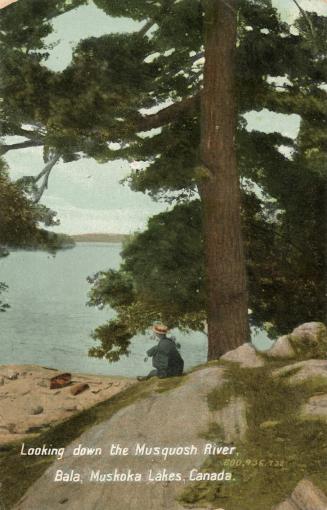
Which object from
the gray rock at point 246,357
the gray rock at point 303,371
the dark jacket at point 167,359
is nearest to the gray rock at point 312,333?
the gray rock at point 303,371

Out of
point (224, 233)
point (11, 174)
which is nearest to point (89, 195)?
point (11, 174)

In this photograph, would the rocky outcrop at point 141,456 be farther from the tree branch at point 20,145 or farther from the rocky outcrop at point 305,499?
the tree branch at point 20,145

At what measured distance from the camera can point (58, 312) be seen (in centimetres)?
734

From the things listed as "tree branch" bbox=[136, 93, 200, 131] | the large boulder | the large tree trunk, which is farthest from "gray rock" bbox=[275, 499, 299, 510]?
"tree branch" bbox=[136, 93, 200, 131]

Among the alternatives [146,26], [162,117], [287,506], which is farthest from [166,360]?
[146,26]

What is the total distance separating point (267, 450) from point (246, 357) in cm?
111

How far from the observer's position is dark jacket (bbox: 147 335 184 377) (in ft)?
20.9

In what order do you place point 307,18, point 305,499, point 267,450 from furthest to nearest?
point 307,18 < point 267,450 < point 305,499

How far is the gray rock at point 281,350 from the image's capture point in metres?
5.88

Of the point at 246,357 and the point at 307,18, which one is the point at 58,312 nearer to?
the point at 246,357

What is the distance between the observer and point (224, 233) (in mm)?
6965

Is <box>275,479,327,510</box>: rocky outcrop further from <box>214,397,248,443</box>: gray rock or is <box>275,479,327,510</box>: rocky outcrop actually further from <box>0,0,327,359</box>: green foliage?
<box>0,0,327,359</box>: green foliage

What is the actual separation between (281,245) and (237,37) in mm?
2368

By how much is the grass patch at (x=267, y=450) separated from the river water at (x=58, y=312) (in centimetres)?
194
